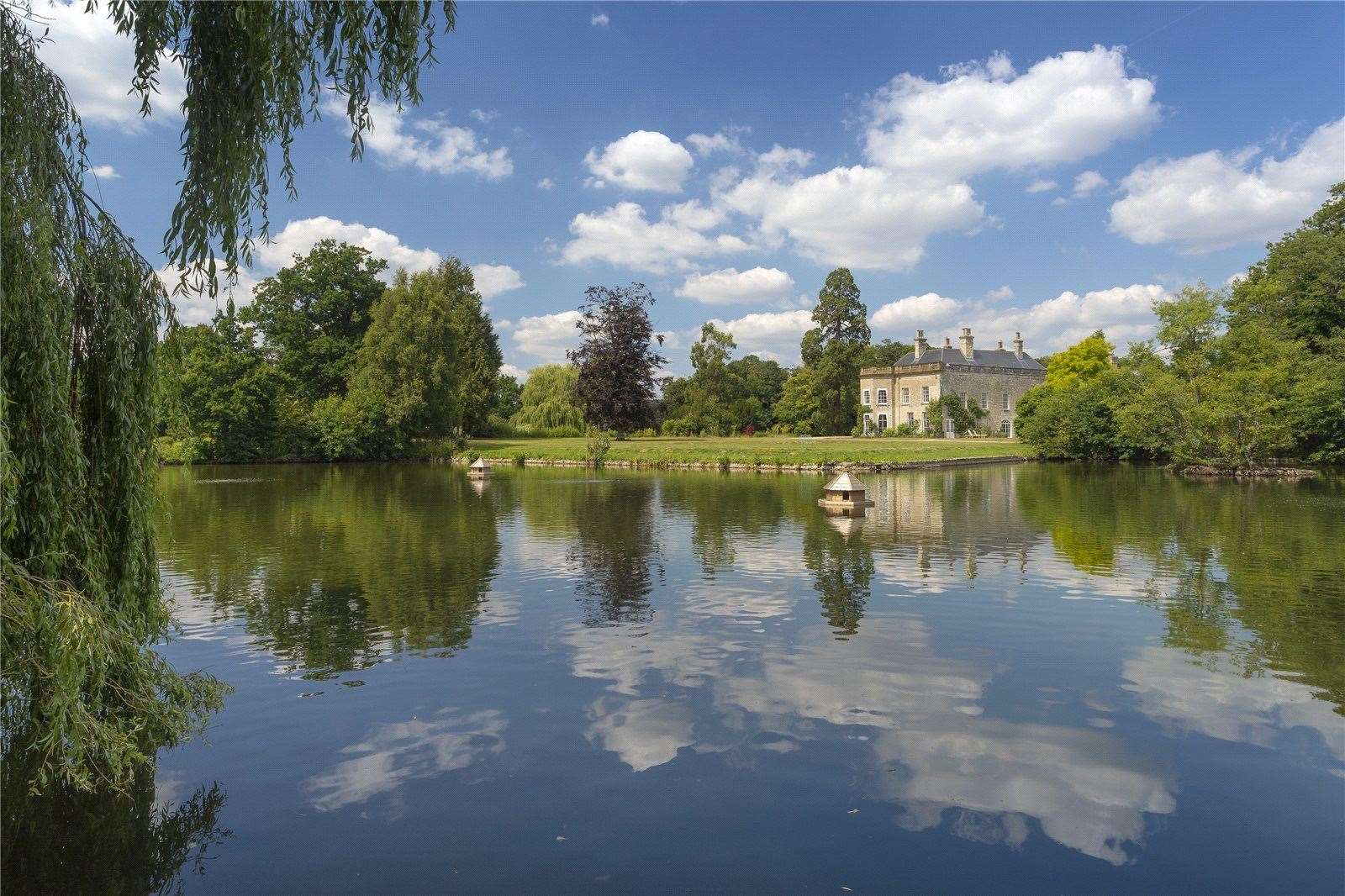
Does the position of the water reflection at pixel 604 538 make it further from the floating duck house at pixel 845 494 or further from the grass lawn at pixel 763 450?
the grass lawn at pixel 763 450

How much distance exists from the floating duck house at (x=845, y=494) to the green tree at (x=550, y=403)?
4546 centimetres

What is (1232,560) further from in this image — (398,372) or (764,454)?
(398,372)

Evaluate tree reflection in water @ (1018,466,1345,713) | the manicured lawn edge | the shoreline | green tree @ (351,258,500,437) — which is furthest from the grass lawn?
tree reflection in water @ (1018,466,1345,713)

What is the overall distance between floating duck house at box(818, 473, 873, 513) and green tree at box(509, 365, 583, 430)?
4546 cm

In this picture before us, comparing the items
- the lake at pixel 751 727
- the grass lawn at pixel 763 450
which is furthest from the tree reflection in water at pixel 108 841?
the grass lawn at pixel 763 450

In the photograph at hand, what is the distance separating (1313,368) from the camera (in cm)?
4059

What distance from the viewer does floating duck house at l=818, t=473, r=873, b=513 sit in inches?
979

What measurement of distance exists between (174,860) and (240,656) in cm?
469

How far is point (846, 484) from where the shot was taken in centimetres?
2500

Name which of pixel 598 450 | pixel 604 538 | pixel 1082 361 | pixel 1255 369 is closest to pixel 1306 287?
pixel 1255 369

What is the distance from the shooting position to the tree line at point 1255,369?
3872 cm

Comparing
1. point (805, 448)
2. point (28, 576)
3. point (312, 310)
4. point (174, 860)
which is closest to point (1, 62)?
point (28, 576)

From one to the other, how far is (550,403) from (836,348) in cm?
2487

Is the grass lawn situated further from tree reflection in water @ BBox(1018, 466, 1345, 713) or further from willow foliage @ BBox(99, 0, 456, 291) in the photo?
willow foliage @ BBox(99, 0, 456, 291)
